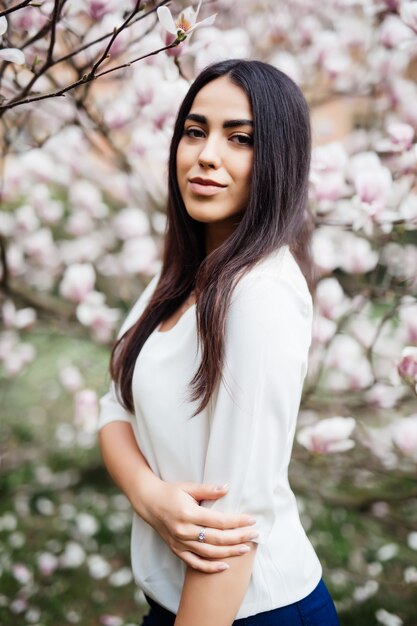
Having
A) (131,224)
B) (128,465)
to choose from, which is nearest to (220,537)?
(128,465)

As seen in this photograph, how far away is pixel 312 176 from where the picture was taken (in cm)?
162

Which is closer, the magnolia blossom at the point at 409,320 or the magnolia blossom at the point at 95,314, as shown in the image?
the magnolia blossom at the point at 409,320

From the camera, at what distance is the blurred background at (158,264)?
1.87 meters

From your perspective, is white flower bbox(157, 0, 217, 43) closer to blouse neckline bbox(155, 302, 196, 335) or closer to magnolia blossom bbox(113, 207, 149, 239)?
blouse neckline bbox(155, 302, 196, 335)

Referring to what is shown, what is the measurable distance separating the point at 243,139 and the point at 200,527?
0.62 m

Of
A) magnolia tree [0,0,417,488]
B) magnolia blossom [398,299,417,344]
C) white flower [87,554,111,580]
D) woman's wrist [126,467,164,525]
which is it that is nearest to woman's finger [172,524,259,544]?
woman's wrist [126,467,164,525]

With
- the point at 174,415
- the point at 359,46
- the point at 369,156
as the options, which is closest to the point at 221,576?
the point at 174,415

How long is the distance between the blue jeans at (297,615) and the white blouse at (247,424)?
0.02 m

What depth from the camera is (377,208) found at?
160 cm

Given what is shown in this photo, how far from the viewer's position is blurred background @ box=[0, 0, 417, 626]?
187 cm

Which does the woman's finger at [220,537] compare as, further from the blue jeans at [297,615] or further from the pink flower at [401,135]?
the pink flower at [401,135]

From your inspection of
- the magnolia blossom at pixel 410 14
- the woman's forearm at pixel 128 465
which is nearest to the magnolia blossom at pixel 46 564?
the woman's forearm at pixel 128 465

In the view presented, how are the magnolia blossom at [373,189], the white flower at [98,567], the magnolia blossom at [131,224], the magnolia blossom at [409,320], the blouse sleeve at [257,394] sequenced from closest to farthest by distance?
the blouse sleeve at [257,394]
the magnolia blossom at [373,189]
the magnolia blossom at [409,320]
the white flower at [98,567]
the magnolia blossom at [131,224]

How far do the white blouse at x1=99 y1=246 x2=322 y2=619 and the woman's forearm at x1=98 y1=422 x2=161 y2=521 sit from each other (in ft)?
0.08
